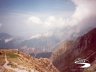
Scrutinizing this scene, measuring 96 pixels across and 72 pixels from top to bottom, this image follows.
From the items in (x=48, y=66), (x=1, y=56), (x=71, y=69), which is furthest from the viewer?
(x=71, y=69)

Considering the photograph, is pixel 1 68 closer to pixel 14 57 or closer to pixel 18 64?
pixel 18 64

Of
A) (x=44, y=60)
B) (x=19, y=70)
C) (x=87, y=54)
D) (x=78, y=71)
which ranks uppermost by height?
(x=87, y=54)

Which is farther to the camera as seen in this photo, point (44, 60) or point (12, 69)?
point (44, 60)

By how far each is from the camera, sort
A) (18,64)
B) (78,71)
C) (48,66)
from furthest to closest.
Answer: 1. (78,71)
2. (48,66)
3. (18,64)

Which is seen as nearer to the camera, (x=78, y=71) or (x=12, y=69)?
(x=12, y=69)

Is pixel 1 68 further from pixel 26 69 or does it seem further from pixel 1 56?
pixel 1 56

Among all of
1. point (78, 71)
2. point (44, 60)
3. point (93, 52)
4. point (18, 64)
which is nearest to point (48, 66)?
point (44, 60)

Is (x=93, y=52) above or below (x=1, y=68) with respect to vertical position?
above

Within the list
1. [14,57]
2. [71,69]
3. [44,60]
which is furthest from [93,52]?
[14,57]

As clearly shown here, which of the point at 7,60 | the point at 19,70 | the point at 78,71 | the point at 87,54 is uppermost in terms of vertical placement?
the point at 87,54
